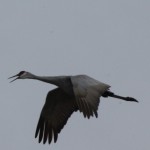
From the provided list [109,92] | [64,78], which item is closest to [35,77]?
[64,78]

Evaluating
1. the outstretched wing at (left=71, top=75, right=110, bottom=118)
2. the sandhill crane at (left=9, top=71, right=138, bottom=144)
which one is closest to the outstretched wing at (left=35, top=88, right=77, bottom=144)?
the sandhill crane at (left=9, top=71, right=138, bottom=144)

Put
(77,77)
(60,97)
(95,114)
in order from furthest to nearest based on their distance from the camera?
(60,97), (77,77), (95,114)

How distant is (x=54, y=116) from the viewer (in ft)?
90.7

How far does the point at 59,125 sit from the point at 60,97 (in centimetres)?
97

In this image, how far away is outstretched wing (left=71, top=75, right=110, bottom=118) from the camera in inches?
906

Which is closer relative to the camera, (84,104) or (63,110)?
(84,104)

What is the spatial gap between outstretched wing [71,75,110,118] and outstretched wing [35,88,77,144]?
8.37 feet

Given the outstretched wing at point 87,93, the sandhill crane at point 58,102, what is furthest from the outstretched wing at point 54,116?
the outstretched wing at point 87,93

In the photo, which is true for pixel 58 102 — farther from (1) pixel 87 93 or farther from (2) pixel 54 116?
(1) pixel 87 93

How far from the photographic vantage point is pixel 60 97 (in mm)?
27219

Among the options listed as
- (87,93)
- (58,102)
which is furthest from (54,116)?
(87,93)

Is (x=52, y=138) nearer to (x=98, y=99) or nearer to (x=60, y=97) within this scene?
(x=60, y=97)

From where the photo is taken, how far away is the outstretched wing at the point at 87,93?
906 inches

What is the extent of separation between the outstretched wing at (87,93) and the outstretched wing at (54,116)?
100 inches
